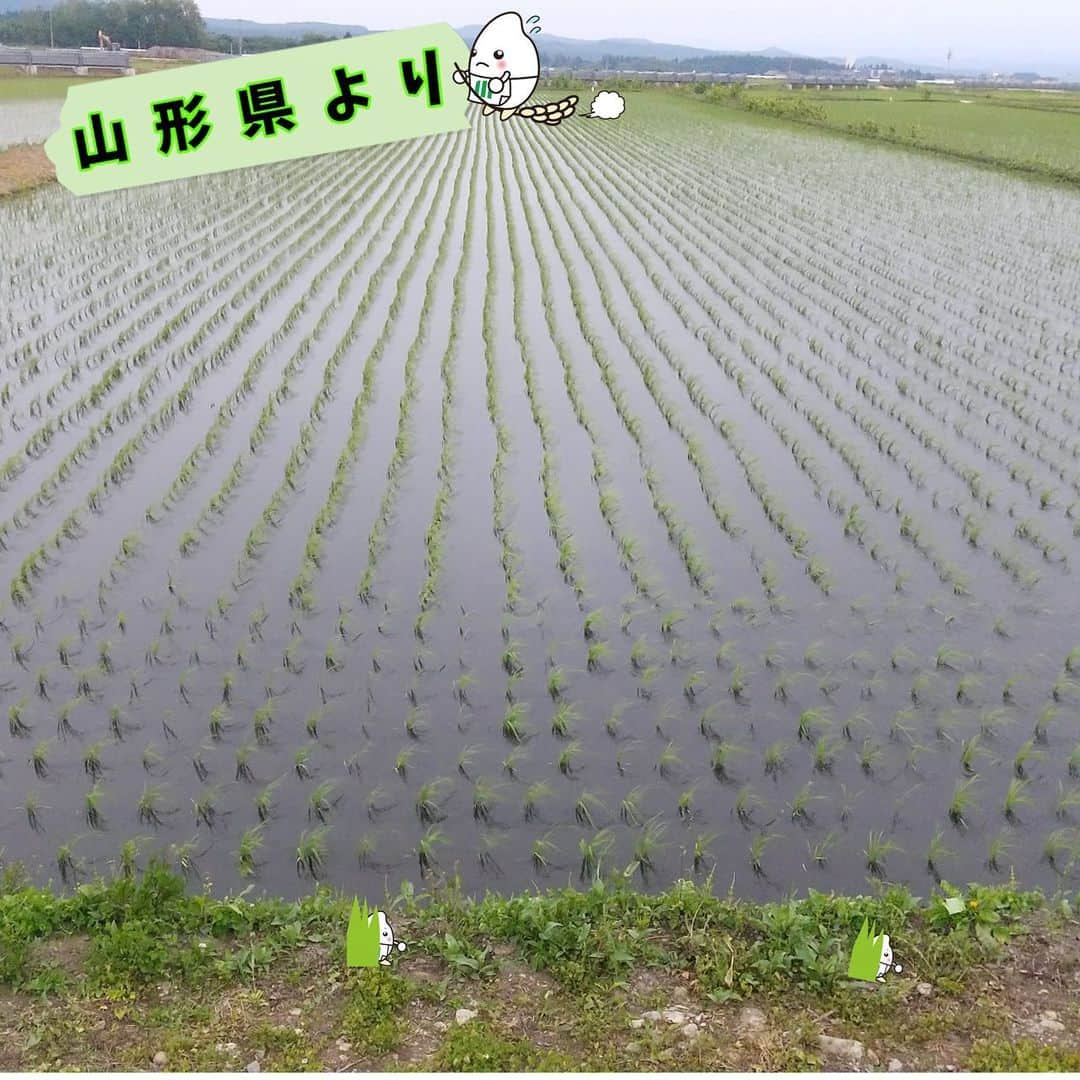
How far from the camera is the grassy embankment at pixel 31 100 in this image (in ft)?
63.1

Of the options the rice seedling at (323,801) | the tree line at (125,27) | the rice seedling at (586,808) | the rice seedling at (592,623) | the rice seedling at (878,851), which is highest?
the tree line at (125,27)

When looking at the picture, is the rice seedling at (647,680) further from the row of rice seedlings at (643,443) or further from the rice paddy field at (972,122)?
the rice paddy field at (972,122)

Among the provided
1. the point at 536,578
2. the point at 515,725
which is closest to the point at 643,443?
the point at 536,578

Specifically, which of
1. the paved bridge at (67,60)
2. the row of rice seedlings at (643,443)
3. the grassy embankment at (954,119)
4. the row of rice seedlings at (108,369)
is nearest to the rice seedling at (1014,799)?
the row of rice seedlings at (643,443)

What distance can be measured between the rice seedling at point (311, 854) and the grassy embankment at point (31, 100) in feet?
60.0

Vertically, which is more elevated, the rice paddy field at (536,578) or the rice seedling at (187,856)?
the rice paddy field at (536,578)

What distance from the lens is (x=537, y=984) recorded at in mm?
3375

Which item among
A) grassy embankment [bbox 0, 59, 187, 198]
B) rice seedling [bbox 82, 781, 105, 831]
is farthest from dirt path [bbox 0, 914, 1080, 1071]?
grassy embankment [bbox 0, 59, 187, 198]

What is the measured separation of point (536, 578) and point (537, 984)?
115 inches

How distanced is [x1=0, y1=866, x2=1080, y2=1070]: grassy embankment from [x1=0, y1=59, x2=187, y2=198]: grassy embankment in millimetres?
18653

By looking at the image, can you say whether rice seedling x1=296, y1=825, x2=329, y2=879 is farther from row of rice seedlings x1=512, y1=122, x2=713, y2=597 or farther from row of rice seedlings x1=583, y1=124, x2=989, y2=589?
row of rice seedlings x1=583, y1=124, x2=989, y2=589

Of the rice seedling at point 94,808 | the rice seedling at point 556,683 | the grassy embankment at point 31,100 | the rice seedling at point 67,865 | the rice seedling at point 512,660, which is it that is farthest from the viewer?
the grassy embankment at point 31,100

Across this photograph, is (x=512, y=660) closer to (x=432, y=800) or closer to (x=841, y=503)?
(x=432, y=800)

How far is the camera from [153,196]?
62.7 ft
